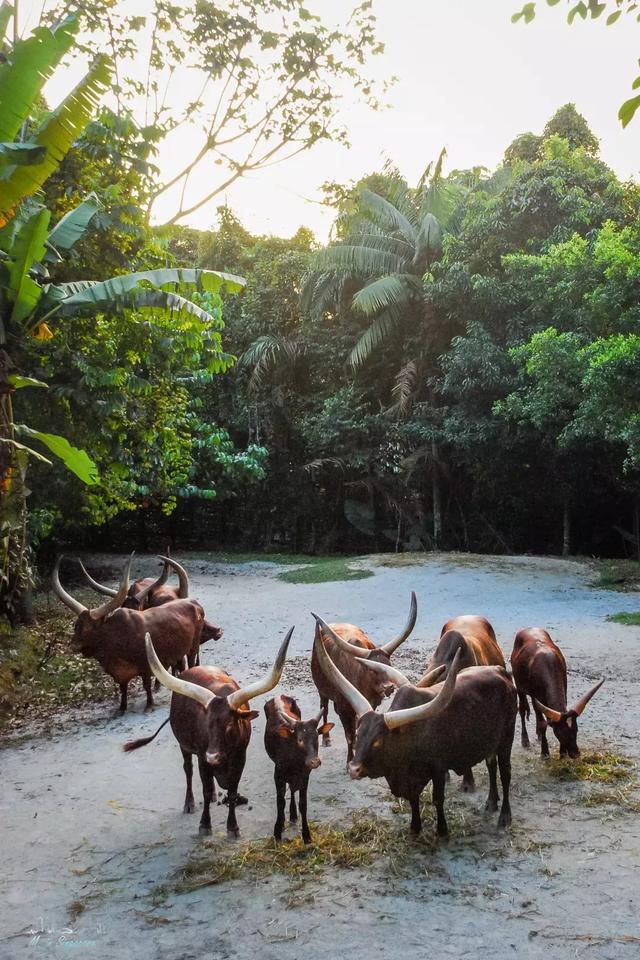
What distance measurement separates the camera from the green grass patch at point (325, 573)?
16688mm

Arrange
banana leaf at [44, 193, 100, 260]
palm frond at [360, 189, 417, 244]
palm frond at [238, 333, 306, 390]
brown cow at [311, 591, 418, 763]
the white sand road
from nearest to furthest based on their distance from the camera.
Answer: the white sand road < brown cow at [311, 591, 418, 763] < banana leaf at [44, 193, 100, 260] < palm frond at [360, 189, 417, 244] < palm frond at [238, 333, 306, 390]

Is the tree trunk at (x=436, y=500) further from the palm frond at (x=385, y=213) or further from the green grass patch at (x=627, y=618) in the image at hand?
the green grass patch at (x=627, y=618)

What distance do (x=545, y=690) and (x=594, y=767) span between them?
64 centimetres

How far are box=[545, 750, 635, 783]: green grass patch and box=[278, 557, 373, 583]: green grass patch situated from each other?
10335 mm

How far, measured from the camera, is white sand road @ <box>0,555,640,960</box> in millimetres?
3891

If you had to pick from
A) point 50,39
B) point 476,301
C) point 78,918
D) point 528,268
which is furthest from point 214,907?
point 476,301

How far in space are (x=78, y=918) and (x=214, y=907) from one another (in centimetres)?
71

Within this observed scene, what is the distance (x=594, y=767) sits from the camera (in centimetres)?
594

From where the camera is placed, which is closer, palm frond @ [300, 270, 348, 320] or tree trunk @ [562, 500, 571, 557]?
tree trunk @ [562, 500, 571, 557]

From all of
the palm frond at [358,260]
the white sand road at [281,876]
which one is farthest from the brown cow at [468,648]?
the palm frond at [358,260]

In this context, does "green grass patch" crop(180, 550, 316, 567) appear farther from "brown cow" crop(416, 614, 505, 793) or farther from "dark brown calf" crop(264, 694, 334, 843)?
"dark brown calf" crop(264, 694, 334, 843)

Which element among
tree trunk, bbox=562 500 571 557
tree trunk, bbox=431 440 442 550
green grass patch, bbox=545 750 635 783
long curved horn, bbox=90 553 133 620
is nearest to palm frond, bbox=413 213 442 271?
tree trunk, bbox=431 440 442 550

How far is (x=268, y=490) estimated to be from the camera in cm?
2409

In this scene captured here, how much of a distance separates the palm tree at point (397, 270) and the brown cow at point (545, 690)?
1454 cm
